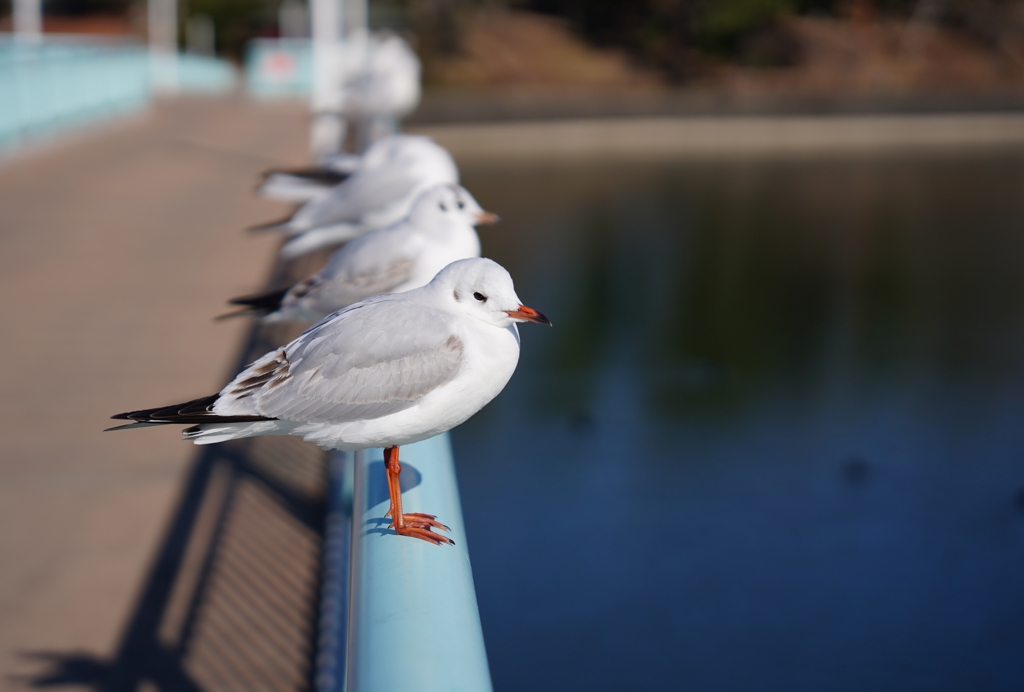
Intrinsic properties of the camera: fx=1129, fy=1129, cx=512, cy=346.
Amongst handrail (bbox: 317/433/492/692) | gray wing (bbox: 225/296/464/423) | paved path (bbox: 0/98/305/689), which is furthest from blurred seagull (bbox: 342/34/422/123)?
handrail (bbox: 317/433/492/692)

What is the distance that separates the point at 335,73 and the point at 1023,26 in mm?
35138

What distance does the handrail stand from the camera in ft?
4.42

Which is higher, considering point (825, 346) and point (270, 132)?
point (270, 132)

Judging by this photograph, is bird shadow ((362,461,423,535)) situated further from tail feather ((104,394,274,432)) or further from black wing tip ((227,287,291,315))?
black wing tip ((227,287,291,315))

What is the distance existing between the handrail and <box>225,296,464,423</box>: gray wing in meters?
0.18

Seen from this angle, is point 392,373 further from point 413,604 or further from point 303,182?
point 303,182

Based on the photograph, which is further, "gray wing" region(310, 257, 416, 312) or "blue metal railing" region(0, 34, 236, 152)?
"blue metal railing" region(0, 34, 236, 152)

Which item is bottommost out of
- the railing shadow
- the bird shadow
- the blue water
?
the blue water

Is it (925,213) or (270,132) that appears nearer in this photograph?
(270,132)

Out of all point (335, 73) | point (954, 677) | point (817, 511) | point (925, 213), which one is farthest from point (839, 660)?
point (925, 213)

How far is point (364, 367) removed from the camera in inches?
90.6

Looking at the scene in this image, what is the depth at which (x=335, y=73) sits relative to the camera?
15.4 metres

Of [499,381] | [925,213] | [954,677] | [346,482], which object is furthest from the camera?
[925,213]

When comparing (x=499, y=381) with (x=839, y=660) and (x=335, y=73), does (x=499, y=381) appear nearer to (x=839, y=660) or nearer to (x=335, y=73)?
(x=839, y=660)
